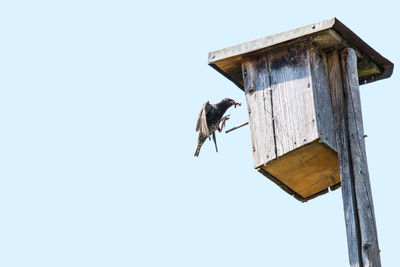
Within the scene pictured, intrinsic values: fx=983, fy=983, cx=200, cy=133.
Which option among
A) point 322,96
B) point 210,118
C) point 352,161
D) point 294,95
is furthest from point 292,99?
point 210,118

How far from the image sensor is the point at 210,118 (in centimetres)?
796

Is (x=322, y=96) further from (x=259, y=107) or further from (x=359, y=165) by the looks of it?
(x=359, y=165)

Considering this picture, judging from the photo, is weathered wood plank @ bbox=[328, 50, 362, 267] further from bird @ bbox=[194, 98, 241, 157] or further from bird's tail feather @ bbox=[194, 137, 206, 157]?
bird's tail feather @ bbox=[194, 137, 206, 157]

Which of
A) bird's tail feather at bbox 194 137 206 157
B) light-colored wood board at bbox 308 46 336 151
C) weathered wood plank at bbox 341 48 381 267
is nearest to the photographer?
weathered wood plank at bbox 341 48 381 267

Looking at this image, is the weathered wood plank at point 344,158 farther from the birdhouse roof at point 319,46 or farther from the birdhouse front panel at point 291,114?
the birdhouse roof at point 319,46

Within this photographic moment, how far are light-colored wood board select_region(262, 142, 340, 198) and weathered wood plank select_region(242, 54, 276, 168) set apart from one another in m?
0.10

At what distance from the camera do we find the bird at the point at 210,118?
7.72 metres

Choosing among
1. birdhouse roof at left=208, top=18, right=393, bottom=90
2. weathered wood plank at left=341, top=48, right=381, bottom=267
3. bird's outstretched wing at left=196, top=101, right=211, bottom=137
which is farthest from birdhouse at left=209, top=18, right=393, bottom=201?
bird's outstretched wing at left=196, top=101, right=211, bottom=137

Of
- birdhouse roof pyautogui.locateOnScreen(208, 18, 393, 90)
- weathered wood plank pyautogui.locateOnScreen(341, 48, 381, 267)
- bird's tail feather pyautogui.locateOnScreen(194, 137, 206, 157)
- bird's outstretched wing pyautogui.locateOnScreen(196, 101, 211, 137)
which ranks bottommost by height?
weathered wood plank pyautogui.locateOnScreen(341, 48, 381, 267)

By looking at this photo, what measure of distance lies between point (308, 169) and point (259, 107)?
1.84ft

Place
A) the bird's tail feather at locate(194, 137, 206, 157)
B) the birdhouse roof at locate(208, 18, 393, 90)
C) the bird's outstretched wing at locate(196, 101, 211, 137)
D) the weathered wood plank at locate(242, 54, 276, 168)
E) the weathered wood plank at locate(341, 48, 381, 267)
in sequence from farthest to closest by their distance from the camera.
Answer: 1. the bird's tail feather at locate(194, 137, 206, 157)
2. the bird's outstretched wing at locate(196, 101, 211, 137)
3. the weathered wood plank at locate(242, 54, 276, 168)
4. the birdhouse roof at locate(208, 18, 393, 90)
5. the weathered wood plank at locate(341, 48, 381, 267)

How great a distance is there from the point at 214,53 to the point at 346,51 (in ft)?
3.13

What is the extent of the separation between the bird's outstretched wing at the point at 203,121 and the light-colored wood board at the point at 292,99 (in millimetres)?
945

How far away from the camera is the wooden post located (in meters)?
5.98
